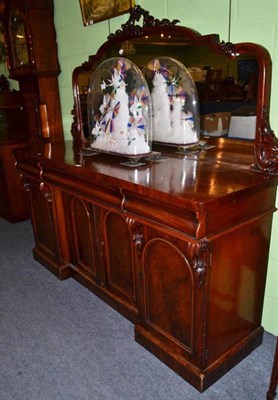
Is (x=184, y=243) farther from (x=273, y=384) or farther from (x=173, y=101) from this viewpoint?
(x=173, y=101)

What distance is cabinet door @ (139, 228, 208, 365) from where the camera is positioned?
1432 millimetres

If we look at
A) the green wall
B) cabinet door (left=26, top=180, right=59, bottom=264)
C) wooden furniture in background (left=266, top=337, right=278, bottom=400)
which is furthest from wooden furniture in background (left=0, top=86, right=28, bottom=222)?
wooden furniture in background (left=266, top=337, right=278, bottom=400)

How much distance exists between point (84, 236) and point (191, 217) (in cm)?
114

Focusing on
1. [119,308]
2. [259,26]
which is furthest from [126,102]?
[119,308]

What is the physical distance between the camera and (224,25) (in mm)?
1673

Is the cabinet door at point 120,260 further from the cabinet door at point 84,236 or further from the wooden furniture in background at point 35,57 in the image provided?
the wooden furniture in background at point 35,57

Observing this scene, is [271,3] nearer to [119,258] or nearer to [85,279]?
[119,258]

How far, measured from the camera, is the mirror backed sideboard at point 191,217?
140 cm

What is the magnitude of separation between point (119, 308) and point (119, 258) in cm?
39

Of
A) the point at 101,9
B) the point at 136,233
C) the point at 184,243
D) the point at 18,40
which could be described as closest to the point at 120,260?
the point at 136,233

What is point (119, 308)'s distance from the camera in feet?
7.09

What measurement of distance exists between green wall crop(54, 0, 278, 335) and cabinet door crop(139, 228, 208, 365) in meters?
0.58

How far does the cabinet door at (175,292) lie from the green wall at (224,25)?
577 millimetres

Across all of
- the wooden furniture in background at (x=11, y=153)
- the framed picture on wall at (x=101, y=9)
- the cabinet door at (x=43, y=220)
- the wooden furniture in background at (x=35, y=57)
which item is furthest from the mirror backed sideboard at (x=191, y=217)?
the wooden furniture in background at (x=11, y=153)
